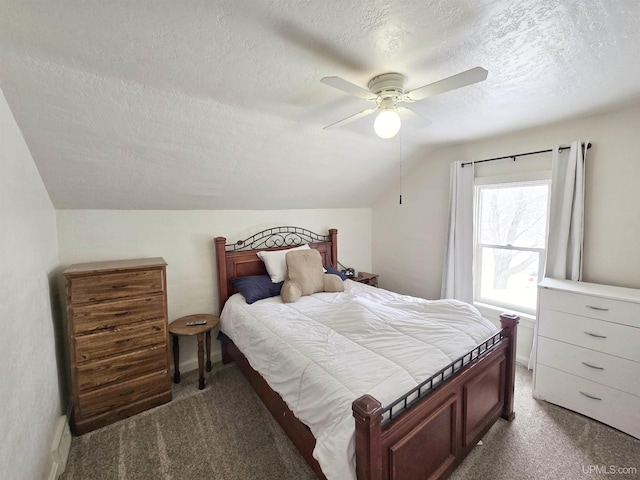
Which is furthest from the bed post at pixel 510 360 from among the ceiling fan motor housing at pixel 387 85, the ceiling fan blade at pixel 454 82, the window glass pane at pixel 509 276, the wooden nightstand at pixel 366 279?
the wooden nightstand at pixel 366 279

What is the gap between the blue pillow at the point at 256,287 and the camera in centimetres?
280

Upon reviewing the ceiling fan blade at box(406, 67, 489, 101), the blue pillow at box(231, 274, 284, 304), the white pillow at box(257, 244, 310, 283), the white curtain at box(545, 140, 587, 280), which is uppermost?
the ceiling fan blade at box(406, 67, 489, 101)

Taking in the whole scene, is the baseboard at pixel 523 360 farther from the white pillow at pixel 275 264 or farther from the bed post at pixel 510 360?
the white pillow at pixel 275 264

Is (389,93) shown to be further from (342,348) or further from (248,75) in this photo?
(342,348)

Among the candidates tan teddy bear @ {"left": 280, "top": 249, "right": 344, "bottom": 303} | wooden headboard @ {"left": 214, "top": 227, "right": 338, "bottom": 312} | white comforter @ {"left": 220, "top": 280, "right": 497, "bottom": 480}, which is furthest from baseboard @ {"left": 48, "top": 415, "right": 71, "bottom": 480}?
tan teddy bear @ {"left": 280, "top": 249, "right": 344, "bottom": 303}

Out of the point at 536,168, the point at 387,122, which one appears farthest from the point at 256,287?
the point at 536,168

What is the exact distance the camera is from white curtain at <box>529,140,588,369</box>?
246 cm

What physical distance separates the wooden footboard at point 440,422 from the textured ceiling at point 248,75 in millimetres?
1620

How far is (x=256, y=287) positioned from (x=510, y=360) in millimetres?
2204

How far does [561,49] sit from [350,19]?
114 centimetres

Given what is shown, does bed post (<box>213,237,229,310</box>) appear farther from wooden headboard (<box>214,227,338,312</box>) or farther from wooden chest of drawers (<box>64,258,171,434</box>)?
wooden chest of drawers (<box>64,258,171,434</box>)

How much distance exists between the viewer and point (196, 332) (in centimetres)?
253

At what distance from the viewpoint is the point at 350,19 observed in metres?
1.22

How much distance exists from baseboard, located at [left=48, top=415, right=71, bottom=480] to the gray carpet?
0.05 metres
